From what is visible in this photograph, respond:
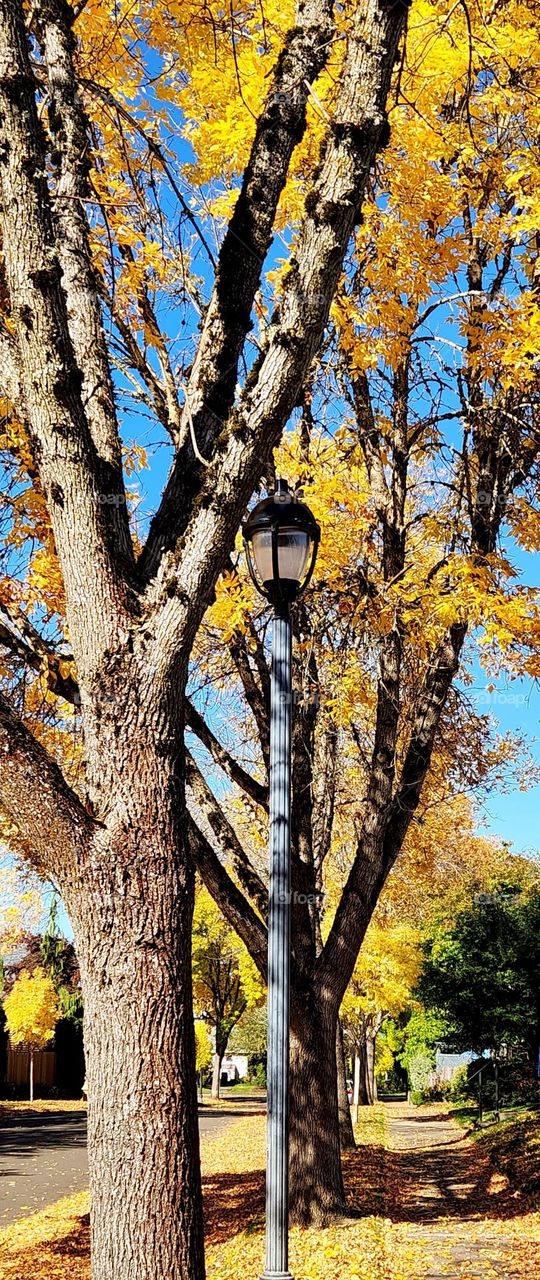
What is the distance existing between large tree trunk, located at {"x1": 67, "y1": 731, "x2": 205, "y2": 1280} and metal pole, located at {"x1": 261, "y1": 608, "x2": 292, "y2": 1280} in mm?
381

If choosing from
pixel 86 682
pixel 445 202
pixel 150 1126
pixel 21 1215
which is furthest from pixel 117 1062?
pixel 21 1215

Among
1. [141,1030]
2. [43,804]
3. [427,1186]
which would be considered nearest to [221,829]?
[43,804]

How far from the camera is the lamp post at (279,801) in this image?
4.14 metres

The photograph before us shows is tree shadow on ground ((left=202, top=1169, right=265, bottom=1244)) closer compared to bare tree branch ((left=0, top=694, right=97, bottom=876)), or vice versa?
bare tree branch ((left=0, top=694, right=97, bottom=876))

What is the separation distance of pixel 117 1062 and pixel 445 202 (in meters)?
6.49

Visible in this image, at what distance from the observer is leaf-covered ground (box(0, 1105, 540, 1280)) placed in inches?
332

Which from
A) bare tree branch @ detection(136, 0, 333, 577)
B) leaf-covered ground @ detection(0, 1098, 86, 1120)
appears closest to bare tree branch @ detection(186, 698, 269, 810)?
bare tree branch @ detection(136, 0, 333, 577)

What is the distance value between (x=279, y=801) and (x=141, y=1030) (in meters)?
1.14

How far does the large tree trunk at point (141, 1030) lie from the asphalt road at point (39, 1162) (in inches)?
370

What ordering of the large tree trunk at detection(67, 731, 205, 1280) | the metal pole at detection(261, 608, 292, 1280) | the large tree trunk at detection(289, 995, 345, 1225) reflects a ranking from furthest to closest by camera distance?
the large tree trunk at detection(289, 995, 345, 1225)
the metal pole at detection(261, 608, 292, 1280)
the large tree trunk at detection(67, 731, 205, 1280)

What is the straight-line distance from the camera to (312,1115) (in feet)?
32.7

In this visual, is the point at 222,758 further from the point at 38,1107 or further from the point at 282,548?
the point at 38,1107

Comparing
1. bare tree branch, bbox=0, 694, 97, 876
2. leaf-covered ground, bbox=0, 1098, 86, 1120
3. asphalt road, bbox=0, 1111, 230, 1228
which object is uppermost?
bare tree branch, bbox=0, 694, 97, 876

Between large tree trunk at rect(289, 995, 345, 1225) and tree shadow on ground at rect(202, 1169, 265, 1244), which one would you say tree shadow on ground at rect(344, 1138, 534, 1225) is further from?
tree shadow on ground at rect(202, 1169, 265, 1244)
